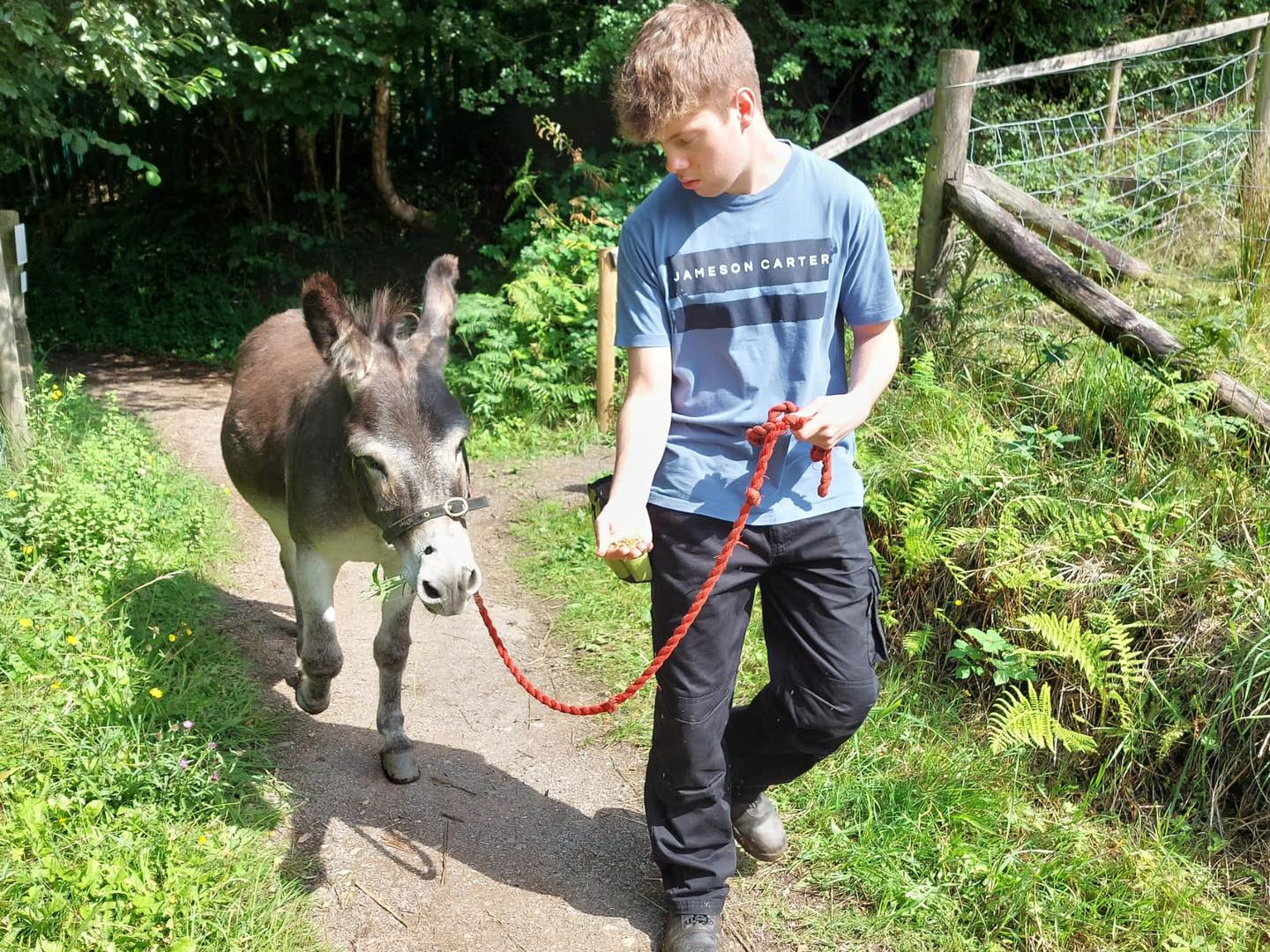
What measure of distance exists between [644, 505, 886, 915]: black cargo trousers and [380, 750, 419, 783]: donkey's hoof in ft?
3.81

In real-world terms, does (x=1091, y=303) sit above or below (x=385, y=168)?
below

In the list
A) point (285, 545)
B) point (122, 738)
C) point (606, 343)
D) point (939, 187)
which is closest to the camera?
point (122, 738)

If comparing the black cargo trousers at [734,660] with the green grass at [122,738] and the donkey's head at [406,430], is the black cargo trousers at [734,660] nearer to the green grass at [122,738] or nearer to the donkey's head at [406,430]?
the donkey's head at [406,430]

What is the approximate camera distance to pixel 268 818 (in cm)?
338

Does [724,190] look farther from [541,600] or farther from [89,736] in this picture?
[541,600]

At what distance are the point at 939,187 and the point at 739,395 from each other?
10.5 ft

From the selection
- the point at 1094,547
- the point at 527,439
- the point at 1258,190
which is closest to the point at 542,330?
the point at 527,439

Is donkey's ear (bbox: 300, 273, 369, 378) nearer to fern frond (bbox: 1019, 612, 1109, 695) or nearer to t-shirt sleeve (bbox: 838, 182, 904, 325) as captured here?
t-shirt sleeve (bbox: 838, 182, 904, 325)

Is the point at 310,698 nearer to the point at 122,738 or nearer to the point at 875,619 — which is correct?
the point at 122,738

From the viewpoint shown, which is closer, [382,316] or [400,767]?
[382,316]

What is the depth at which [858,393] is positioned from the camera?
2.53 metres

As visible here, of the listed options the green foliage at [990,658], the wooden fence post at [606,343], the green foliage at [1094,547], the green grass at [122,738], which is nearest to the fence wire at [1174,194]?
the green foliage at [1094,547]

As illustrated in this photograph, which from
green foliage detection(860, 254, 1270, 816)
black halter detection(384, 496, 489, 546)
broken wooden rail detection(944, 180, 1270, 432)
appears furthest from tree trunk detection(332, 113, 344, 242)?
black halter detection(384, 496, 489, 546)

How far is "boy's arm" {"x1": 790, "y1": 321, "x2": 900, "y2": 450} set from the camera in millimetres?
2416
